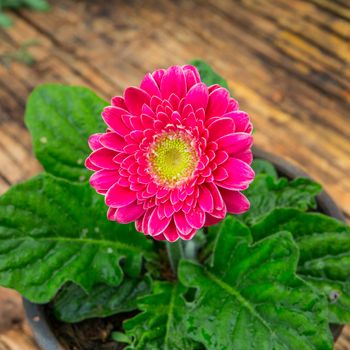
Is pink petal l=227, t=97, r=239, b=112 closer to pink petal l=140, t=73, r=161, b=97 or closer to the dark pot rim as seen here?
pink petal l=140, t=73, r=161, b=97

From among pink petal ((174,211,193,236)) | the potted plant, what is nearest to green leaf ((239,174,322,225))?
the potted plant

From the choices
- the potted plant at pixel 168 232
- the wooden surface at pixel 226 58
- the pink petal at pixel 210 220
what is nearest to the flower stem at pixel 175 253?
the potted plant at pixel 168 232

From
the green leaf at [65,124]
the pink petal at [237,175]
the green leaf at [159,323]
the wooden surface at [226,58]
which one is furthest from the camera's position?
the wooden surface at [226,58]

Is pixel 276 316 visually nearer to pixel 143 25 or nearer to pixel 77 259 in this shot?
pixel 77 259

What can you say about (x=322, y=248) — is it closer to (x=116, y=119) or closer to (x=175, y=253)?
(x=175, y=253)

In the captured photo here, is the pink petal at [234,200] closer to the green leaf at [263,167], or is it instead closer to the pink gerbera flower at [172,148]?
the pink gerbera flower at [172,148]
